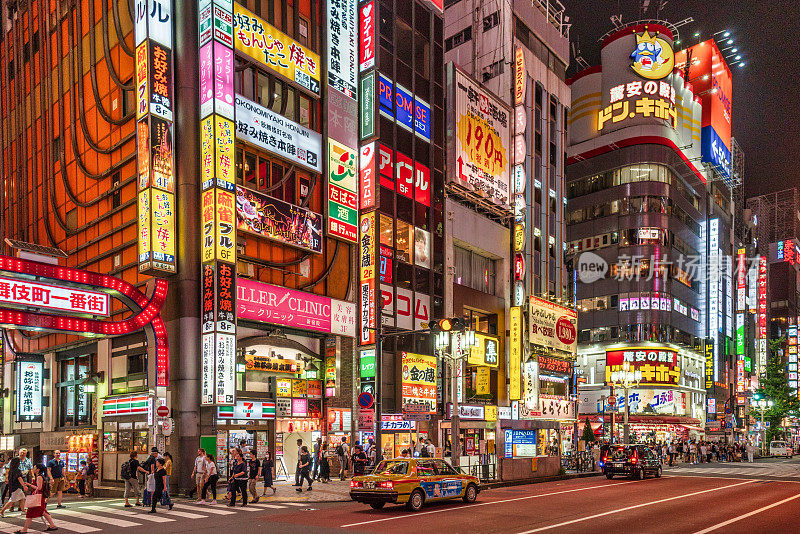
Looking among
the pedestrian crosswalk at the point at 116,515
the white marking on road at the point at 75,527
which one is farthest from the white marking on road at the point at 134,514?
the white marking on road at the point at 75,527

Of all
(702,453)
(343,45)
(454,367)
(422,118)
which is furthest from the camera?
(702,453)

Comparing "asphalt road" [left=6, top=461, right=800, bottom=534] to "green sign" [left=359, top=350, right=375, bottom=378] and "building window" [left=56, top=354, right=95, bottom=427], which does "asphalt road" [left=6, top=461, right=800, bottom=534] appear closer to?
"green sign" [left=359, top=350, right=375, bottom=378]

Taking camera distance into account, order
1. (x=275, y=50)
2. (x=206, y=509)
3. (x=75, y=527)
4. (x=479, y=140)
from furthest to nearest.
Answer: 1. (x=479, y=140)
2. (x=275, y=50)
3. (x=206, y=509)
4. (x=75, y=527)

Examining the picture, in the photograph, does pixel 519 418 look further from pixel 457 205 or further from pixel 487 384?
pixel 457 205

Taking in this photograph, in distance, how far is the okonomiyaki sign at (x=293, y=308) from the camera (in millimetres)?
30906

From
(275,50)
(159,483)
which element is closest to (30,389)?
(159,483)

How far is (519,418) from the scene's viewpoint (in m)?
50.1

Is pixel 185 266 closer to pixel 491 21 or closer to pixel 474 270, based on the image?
pixel 474 270

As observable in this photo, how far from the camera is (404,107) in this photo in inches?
1626

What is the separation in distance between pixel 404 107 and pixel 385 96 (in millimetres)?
1770

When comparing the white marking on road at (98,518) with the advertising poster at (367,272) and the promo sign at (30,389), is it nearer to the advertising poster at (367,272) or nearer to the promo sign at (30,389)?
the promo sign at (30,389)

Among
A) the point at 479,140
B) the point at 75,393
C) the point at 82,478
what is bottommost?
the point at 82,478

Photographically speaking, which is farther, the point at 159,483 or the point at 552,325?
the point at 552,325

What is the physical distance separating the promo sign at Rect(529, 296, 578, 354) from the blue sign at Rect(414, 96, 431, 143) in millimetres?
14688
